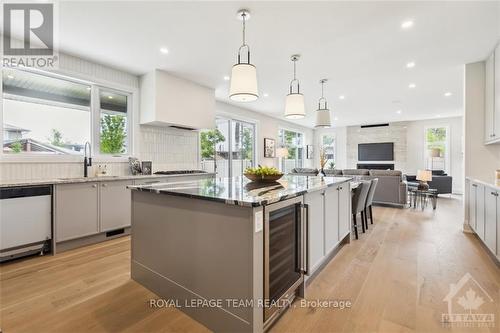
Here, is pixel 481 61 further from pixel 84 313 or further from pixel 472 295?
pixel 84 313

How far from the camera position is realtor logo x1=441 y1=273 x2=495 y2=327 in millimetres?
1722

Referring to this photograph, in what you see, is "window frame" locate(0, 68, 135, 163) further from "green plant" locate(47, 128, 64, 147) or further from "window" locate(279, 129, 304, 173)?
"window" locate(279, 129, 304, 173)

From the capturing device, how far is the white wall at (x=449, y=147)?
8.71 m

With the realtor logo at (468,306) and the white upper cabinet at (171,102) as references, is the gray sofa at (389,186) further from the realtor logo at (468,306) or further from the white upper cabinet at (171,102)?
the white upper cabinet at (171,102)

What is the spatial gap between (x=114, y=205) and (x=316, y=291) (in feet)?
9.98

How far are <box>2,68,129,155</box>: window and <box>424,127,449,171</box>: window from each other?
33.4ft

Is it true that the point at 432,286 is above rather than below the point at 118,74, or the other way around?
below

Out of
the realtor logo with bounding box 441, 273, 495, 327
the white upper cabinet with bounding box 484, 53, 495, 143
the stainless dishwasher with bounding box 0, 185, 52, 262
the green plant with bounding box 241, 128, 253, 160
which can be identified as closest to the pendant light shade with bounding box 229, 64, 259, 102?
the realtor logo with bounding box 441, 273, 495, 327

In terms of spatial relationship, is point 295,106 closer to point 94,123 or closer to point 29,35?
point 94,123

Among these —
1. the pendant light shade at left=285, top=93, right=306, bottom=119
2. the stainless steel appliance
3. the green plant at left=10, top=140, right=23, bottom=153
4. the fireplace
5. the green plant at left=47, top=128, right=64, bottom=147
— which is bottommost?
the stainless steel appliance

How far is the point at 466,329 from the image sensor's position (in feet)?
5.41

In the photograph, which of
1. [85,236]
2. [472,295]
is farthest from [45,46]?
[472,295]

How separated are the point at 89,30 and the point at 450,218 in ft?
22.4

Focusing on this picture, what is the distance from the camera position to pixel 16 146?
315 cm
